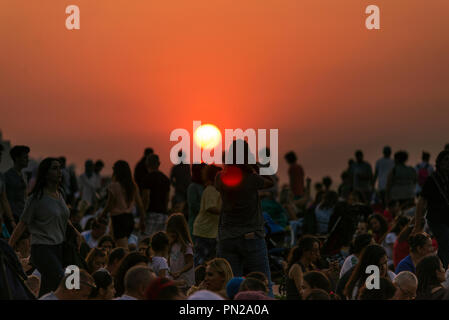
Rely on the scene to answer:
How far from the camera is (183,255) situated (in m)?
9.66

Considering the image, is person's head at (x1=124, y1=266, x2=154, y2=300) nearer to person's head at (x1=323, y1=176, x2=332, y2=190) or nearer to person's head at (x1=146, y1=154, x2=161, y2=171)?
person's head at (x1=146, y1=154, x2=161, y2=171)

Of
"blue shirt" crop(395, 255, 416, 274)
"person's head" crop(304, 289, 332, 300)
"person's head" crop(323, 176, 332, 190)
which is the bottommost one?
"blue shirt" crop(395, 255, 416, 274)

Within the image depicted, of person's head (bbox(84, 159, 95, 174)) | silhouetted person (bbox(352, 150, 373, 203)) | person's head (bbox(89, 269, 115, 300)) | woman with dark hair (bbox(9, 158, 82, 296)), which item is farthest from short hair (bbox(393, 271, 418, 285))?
person's head (bbox(84, 159, 95, 174))

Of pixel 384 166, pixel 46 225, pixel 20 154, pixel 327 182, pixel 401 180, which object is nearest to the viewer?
pixel 46 225

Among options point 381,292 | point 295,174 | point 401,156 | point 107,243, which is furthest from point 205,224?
point 295,174

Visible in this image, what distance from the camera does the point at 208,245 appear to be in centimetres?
1113

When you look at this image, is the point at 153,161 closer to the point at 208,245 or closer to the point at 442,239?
the point at 208,245

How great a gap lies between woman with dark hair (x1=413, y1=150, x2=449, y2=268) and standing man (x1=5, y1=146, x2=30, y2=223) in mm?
5618

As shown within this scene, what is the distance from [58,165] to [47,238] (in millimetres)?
747

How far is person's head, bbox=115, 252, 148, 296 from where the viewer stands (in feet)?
24.4

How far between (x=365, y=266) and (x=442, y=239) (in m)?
2.36

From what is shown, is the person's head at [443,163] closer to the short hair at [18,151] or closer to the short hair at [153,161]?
the short hair at [153,161]

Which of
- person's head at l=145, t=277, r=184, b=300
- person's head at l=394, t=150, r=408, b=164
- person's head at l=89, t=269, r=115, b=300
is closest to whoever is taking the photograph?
person's head at l=145, t=277, r=184, b=300

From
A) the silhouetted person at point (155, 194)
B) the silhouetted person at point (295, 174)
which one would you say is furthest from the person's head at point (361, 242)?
the silhouetted person at point (295, 174)
